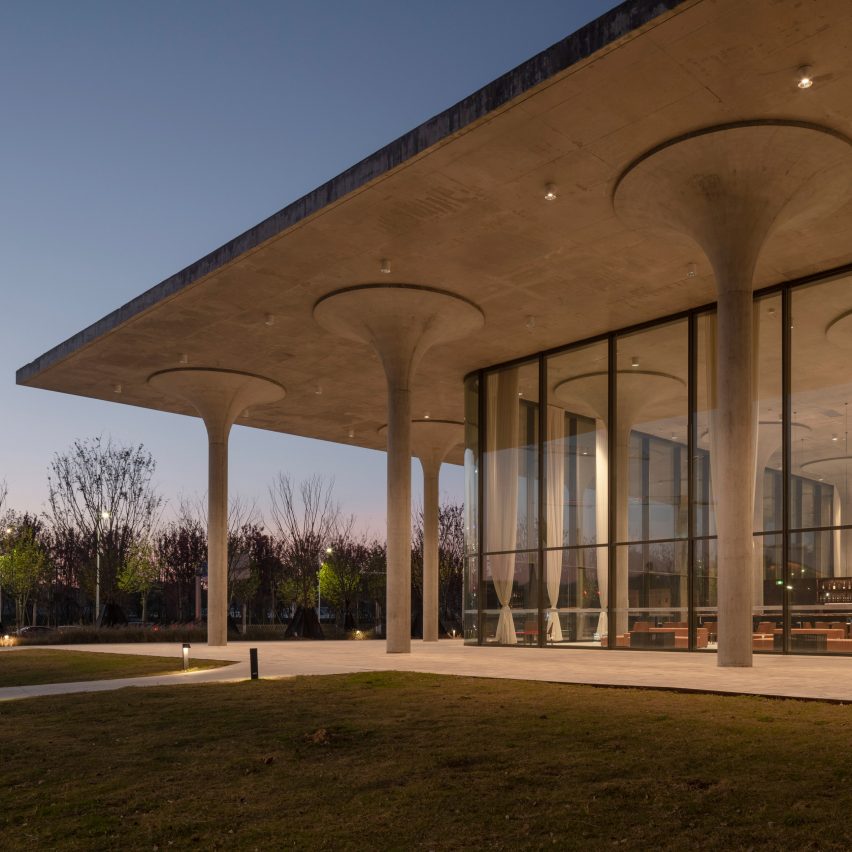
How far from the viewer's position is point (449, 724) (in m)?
9.94

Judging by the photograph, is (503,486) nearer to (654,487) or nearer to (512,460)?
(512,460)

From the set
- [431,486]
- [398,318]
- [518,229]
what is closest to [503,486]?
[398,318]

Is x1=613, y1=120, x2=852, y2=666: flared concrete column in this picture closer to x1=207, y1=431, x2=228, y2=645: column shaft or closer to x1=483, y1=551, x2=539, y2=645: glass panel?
x1=483, y1=551, x2=539, y2=645: glass panel

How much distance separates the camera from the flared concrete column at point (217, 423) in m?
29.7

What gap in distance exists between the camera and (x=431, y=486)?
3997cm

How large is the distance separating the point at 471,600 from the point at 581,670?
12049 mm

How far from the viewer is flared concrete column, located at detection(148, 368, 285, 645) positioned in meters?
29.7

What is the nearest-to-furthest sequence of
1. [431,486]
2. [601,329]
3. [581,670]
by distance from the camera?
[581,670], [601,329], [431,486]

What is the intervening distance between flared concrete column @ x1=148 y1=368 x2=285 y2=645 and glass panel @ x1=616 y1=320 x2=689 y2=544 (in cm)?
1178

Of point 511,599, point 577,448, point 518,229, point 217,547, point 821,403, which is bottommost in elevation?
point 511,599

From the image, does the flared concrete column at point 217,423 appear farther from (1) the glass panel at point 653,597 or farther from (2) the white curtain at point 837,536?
(2) the white curtain at point 837,536

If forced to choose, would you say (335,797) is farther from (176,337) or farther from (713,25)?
(176,337)

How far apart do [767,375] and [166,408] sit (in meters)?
21.7

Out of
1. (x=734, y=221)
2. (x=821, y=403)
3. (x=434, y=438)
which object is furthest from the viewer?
(x=434, y=438)
